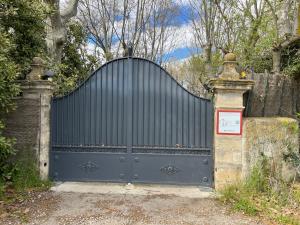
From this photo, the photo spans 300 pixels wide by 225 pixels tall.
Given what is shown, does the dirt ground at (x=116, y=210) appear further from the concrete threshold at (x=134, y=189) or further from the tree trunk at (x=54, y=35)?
the tree trunk at (x=54, y=35)

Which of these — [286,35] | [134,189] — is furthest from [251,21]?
[134,189]

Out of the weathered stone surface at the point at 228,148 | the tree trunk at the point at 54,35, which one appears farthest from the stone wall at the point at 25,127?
the tree trunk at the point at 54,35

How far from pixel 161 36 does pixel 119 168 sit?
15.1 meters

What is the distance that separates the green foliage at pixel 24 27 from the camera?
621 cm

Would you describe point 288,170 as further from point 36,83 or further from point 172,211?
point 36,83

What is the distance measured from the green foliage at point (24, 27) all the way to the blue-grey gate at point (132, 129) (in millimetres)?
1450

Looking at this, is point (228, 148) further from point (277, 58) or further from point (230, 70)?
point (277, 58)

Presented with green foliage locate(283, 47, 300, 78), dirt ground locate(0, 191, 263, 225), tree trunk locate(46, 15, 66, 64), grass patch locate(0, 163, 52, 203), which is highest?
tree trunk locate(46, 15, 66, 64)

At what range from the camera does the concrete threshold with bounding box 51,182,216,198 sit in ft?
18.2

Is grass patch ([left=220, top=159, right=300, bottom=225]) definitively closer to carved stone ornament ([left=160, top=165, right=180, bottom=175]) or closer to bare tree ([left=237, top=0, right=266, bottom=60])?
carved stone ornament ([left=160, top=165, right=180, bottom=175])

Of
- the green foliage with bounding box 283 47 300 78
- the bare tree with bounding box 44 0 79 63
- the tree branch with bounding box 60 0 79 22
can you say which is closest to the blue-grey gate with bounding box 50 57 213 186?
the green foliage with bounding box 283 47 300 78

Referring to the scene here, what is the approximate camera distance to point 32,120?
19.3ft

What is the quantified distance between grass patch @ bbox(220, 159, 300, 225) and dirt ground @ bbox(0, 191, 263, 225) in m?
0.25

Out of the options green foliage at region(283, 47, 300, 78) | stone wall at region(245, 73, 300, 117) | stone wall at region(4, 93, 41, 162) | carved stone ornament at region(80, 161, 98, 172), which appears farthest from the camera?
green foliage at region(283, 47, 300, 78)
